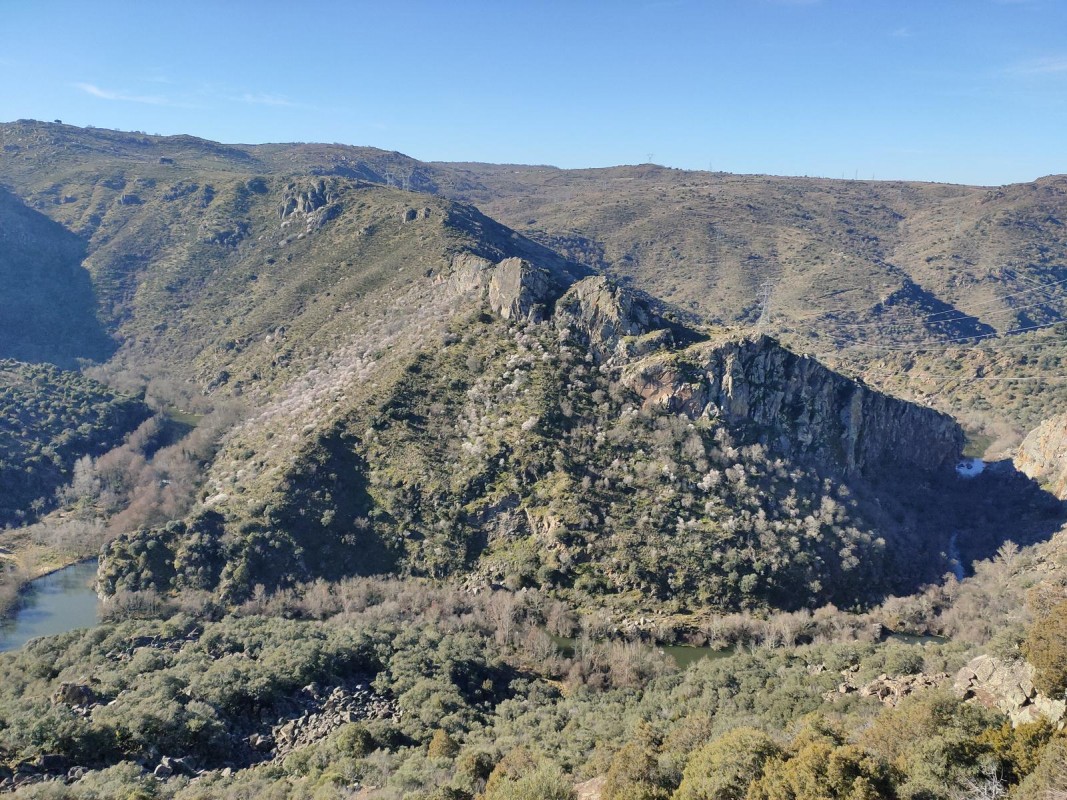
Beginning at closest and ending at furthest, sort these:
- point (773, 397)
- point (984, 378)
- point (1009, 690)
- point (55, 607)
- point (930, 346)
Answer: point (1009, 690) → point (55, 607) → point (773, 397) → point (984, 378) → point (930, 346)

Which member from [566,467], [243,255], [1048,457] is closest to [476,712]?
[566,467]

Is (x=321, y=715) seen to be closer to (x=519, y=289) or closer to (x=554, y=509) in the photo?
(x=554, y=509)

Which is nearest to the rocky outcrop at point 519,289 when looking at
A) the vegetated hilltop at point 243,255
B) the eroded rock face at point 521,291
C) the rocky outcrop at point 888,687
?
the eroded rock face at point 521,291

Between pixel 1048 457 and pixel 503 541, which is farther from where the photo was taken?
pixel 1048 457

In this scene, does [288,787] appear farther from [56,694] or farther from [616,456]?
[616,456]

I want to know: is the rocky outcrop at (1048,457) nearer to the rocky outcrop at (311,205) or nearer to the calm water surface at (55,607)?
the calm water surface at (55,607)

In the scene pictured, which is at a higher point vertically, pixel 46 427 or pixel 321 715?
pixel 46 427
